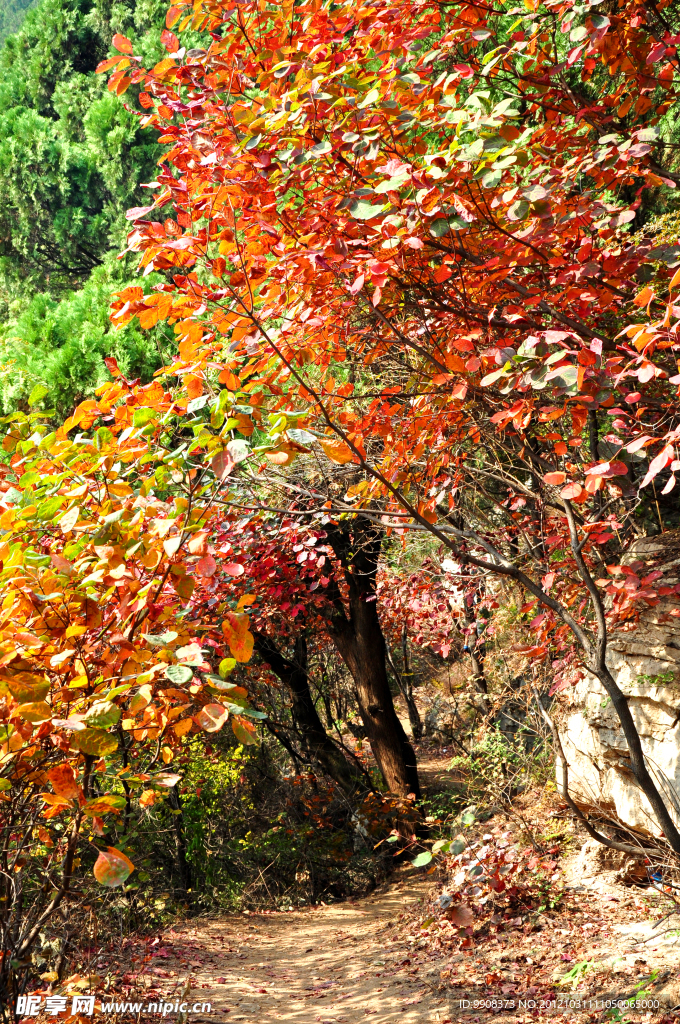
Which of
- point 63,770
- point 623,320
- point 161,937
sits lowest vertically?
point 161,937

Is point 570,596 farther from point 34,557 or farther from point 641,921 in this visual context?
point 34,557

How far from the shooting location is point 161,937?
5.80 meters

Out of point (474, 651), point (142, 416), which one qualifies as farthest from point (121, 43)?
point (474, 651)

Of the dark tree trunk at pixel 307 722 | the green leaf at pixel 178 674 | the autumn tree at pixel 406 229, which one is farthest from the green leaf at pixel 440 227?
the dark tree trunk at pixel 307 722

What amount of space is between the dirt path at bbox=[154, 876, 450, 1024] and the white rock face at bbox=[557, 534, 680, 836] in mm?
1450

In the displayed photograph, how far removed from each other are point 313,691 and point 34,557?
9.34 metres

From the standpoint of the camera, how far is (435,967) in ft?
14.5

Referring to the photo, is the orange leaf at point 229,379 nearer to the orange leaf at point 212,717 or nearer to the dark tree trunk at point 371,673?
the orange leaf at point 212,717

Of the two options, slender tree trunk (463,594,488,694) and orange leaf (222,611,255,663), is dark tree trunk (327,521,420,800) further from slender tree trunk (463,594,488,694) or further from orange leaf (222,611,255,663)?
orange leaf (222,611,255,663)

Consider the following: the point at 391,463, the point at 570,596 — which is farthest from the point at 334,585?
the point at 391,463

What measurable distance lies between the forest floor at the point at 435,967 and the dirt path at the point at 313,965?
1 cm

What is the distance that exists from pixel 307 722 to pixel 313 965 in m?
3.02

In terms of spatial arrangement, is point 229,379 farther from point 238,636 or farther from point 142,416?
point 238,636

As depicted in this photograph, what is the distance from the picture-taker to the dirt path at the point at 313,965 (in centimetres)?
422
